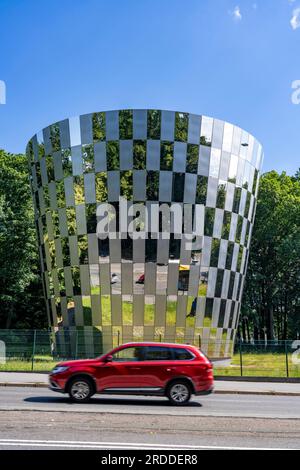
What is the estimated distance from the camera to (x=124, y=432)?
28.4 feet

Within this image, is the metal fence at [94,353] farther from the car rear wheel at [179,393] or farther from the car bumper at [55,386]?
Answer: the car bumper at [55,386]

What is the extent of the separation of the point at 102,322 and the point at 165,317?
150 inches

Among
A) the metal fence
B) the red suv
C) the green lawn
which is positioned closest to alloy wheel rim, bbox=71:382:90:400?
the red suv

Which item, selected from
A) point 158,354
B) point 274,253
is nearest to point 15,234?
point 274,253

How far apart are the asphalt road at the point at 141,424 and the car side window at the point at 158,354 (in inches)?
48.6

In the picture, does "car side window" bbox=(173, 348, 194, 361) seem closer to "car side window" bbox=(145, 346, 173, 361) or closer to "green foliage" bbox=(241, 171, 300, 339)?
"car side window" bbox=(145, 346, 173, 361)

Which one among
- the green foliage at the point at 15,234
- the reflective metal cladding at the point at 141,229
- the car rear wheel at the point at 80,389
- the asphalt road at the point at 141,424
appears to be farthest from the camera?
the green foliage at the point at 15,234

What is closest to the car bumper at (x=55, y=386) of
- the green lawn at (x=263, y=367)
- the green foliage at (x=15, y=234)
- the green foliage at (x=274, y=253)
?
the green lawn at (x=263, y=367)

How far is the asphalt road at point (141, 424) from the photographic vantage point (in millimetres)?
7766

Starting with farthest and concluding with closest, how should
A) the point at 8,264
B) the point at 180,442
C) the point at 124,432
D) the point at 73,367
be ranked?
1. the point at 8,264
2. the point at 73,367
3. the point at 124,432
4. the point at 180,442

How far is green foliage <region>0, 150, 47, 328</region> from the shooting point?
137 feet

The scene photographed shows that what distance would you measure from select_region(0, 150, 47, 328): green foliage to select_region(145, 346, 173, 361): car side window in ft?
96.2
